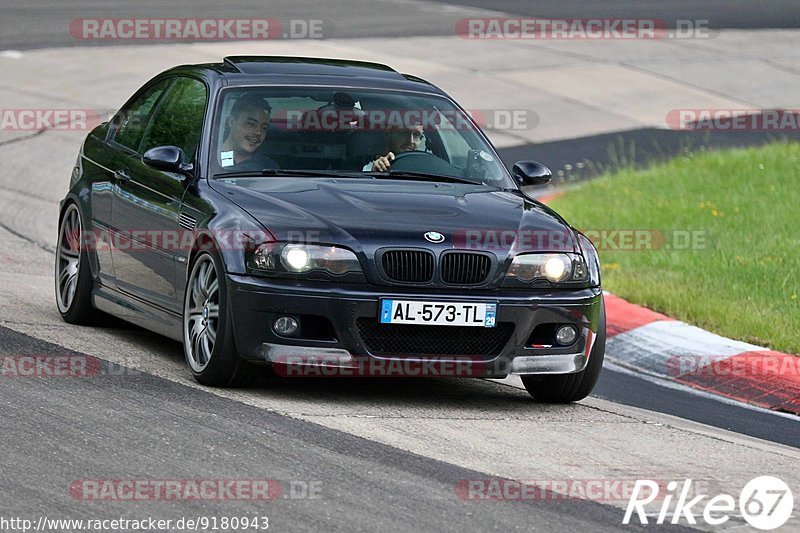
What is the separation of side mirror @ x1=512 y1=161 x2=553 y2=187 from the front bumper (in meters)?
1.33

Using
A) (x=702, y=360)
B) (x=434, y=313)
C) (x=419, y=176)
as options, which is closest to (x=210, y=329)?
(x=434, y=313)

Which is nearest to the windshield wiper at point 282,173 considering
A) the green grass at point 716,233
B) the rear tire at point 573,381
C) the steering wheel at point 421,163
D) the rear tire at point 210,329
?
the steering wheel at point 421,163

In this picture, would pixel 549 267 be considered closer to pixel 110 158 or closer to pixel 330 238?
pixel 330 238

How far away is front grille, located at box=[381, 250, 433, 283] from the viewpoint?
715cm

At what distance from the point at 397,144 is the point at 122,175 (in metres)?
1.54

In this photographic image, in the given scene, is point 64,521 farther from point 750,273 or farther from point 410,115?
point 750,273

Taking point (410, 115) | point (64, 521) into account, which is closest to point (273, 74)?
point (410, 115)

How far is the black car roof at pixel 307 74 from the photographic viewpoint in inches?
332

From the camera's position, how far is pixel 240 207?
24.4 ft

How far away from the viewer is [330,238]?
23.4ft

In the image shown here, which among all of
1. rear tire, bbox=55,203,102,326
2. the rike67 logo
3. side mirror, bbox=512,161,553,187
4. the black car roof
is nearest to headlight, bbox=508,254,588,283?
side mirror, bbox=512,161,553,187

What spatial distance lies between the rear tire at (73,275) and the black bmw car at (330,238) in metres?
0.02

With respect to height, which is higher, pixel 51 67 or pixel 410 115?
pixel 410 115

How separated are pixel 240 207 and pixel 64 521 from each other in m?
2.46
